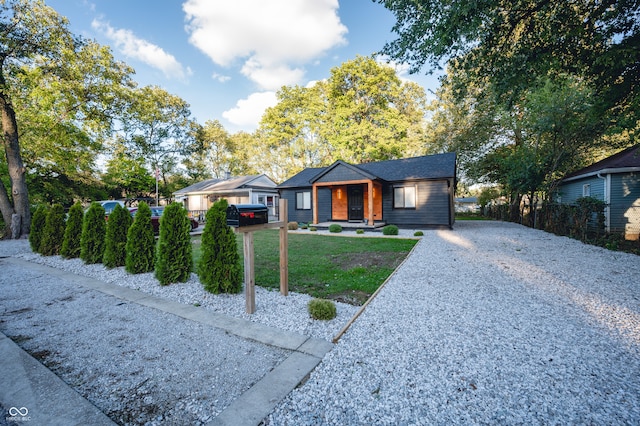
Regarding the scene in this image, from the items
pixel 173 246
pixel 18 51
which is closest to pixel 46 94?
pixel 18 51

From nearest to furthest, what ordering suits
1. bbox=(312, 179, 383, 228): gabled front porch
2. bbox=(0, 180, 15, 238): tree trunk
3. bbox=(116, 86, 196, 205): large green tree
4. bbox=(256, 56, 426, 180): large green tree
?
bbox=(0, 180, 15, 238): tree trunk < bbox=(312, 179, 383, 228): gabled front porch < bbox=(256, 56, 426, 180): large green tree < bbox=(116, 86, 196, 205): large green tree

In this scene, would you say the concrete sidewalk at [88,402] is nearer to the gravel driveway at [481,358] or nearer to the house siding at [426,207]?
the gravel driveway at [481,358]

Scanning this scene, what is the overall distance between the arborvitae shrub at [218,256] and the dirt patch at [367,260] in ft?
8.85

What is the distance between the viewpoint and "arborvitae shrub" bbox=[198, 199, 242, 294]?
14.4 ft

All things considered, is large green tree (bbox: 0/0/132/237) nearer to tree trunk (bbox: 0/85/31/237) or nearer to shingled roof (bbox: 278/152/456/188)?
tree trunk (bbox: 0/85/31/237)

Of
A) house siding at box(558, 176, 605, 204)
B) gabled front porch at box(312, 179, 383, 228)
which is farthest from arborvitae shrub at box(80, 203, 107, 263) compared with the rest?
house siding at box(558, 176, 605, 204)

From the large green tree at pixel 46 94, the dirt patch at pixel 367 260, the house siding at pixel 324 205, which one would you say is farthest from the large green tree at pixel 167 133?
the dirt patch at pixel 367 260

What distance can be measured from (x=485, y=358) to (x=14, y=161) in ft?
58.0

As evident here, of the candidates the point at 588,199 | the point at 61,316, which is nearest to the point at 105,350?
the point at 61,316

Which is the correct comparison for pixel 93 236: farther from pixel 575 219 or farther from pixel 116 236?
pixel 575 219

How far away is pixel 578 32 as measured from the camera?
5.80 meters

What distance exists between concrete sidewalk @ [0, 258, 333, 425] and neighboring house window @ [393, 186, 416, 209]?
12.3 metres

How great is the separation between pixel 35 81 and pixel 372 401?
54.9 ft

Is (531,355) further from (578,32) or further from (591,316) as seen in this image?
(578,32)
